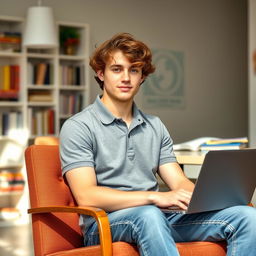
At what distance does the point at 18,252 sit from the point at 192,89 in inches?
174

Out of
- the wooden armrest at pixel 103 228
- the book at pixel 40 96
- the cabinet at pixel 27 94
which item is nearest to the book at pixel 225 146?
the wooden armrest at pixel 103 228

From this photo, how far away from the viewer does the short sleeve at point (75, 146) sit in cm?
239

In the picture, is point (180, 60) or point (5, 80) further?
point (180, 60)

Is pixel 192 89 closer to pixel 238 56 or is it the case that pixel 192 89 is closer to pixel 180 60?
pixel 180 60

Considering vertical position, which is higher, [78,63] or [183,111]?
[78,63]

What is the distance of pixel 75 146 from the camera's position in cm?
242

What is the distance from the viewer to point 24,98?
6.23 metres

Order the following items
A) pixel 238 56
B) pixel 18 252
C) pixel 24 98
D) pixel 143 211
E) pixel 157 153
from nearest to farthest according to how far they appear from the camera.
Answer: pixel 143 211
pixel 157 153
pixel 18 252
pixel 24 98
pixel 238 56

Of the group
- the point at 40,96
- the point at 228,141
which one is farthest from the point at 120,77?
the point at 40,96

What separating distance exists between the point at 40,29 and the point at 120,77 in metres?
3.62

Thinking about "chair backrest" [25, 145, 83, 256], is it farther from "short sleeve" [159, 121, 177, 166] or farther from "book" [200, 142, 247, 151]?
"book" [200, 142, 247, 151]

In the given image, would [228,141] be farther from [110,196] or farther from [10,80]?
[10,80]

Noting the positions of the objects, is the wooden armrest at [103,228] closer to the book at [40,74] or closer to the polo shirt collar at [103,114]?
the polo shirt collar at [103,114]

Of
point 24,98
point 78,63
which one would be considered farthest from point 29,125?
point 78,63
